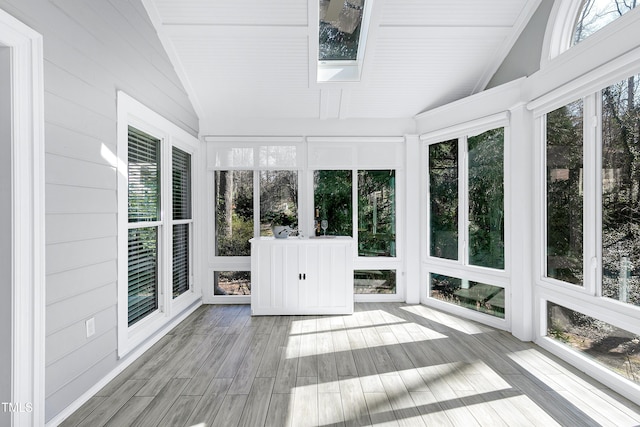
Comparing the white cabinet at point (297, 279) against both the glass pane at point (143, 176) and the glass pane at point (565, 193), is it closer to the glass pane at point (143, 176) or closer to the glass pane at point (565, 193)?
the glass pane at point (143, 176)

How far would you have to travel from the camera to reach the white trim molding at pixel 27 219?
5.98 ft

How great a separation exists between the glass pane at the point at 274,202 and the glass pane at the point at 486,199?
7.62 ft

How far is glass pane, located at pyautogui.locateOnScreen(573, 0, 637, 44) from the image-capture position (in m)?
2.63

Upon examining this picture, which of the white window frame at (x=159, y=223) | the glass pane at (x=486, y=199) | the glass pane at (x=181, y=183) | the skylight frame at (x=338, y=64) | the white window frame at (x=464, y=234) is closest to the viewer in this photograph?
the white window frame at (x=159, y=223)

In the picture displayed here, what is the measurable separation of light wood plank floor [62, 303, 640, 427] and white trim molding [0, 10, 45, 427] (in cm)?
42

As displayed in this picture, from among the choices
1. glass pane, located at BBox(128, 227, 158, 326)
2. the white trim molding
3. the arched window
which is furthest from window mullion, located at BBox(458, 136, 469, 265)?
the white trim molding

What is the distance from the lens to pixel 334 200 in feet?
16.3

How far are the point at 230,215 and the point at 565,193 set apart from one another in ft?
12.7

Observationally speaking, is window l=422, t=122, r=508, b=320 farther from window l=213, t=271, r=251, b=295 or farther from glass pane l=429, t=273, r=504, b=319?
window l=213, t=271, r=251, b=295

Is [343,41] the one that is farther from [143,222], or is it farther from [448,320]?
[448,320]

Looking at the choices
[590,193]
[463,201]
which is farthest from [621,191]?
[463,201]

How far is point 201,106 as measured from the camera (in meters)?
4.61

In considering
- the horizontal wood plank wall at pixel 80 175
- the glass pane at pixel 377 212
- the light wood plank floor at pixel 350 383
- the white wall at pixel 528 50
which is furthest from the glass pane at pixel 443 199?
the horizontal wood plank wall at pixel 80 175

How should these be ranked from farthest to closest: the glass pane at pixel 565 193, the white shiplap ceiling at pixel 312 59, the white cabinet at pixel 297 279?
the white cabinet at pixel 297 279 < the white shiplap ceiling at pixel 312 59 < the glass pane at pixel 565 193
